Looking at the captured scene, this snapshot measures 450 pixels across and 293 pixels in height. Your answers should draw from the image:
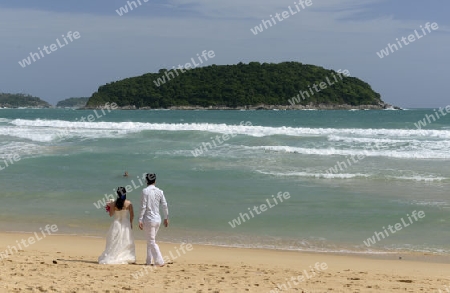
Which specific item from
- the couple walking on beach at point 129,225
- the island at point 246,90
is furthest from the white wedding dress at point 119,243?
the island at point 246,90

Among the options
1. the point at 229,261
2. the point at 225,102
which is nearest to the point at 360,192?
the point at 229,261

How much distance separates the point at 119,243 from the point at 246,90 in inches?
4700

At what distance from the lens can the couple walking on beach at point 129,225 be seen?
311 inches

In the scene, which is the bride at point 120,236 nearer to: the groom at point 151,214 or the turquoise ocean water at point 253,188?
the groom at point 151,214

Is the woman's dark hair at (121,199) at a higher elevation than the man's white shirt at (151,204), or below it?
higher

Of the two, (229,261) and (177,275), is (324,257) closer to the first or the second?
(229,261)

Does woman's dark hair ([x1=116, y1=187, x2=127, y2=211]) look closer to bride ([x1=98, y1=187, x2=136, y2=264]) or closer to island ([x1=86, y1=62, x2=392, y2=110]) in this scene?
bride ([x1=98, y1=187, x2=136, y2=264])

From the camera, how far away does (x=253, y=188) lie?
15398mm

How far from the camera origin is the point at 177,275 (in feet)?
23.9

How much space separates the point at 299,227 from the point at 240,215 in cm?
154

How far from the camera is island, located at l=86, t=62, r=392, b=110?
4761 inches

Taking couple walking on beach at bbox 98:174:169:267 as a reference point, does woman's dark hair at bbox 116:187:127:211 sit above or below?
above

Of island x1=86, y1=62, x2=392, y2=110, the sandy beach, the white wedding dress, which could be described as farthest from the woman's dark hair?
island x1=86, y1=62, x2=392, y2=110

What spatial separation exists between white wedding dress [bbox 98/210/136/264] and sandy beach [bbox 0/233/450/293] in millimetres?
189
